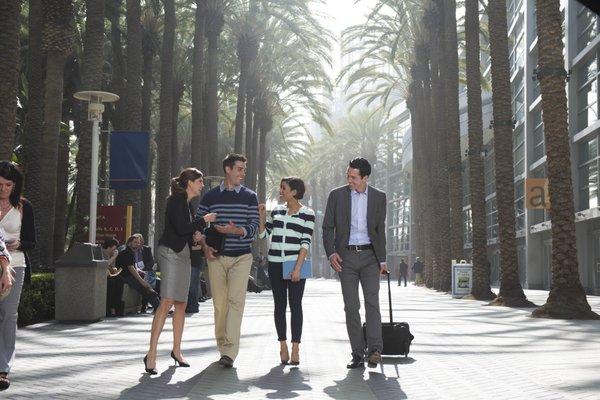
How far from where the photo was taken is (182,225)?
8352 millimetres

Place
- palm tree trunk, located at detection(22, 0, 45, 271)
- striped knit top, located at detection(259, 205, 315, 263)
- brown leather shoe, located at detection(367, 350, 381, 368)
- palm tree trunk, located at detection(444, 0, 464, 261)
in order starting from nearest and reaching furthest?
brown leather shoe, located at detection(367, 350, 381, 368), striped knit top, located at detection(259, 205, 315, 263), palm tree trunk, located at detection(22, 0, 45, 271), palm tree trunk, located at detection(444, 0, 464, 261)

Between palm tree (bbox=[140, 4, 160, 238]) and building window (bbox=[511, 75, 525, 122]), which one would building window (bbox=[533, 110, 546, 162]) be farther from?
palm tree (bbox=[140, 4, 160, 238])

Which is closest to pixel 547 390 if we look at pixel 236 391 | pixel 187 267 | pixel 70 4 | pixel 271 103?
pixel 236 391

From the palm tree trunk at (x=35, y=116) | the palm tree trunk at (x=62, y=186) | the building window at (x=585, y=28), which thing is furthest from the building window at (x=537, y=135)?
the palm tree trunk at (x=35, y=116)

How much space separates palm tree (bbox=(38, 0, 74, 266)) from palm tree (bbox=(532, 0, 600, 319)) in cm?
1158

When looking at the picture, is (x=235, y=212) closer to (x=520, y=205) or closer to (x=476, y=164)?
(x=476, y=164)

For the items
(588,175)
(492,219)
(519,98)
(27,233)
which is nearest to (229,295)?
(27,233)

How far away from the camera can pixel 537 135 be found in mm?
42656

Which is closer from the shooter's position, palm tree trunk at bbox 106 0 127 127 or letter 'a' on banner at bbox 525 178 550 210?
letter 'a' on banner at bbox 525 178 550 210

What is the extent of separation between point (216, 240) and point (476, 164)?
19.8 meters

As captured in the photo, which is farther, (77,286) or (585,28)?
(585,28)

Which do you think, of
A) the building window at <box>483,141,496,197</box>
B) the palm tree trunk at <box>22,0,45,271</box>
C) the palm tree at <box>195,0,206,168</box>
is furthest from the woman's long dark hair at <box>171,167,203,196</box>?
the building window at <box>483,141,496,197</box>

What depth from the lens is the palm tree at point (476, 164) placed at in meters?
26.7

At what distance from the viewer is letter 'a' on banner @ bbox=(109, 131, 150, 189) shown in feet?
66.5
